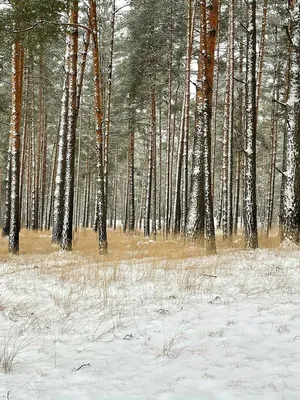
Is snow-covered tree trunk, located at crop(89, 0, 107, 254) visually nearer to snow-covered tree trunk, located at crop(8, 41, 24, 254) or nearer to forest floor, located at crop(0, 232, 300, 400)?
snow-covered tree trunk, located at crop(8, 41, 24, 254)

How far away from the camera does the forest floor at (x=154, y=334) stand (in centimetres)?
260

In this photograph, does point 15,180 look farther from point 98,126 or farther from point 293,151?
point 293,151

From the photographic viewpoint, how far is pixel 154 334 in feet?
12.4

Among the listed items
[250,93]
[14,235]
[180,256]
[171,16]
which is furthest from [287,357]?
[171,16]

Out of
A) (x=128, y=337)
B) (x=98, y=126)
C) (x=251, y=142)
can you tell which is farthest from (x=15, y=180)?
(x=128, y=337)

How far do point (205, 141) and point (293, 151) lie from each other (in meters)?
2.21

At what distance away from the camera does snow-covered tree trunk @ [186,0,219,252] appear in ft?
30.1

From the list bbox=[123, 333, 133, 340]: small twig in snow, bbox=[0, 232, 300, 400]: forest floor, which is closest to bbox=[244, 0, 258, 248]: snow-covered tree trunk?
bbox=[0, 232, 300, 400]: forest floor

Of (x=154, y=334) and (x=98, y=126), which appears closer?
(x=154, y=334)

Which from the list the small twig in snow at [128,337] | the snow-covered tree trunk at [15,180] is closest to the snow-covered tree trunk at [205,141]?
the snow-covered tree trunk at [15,180]

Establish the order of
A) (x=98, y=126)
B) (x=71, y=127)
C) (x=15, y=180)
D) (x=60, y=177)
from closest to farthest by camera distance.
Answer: (x=98, y=126), (x=15, y=180), (x=71, y=127), (x=60, y=177)

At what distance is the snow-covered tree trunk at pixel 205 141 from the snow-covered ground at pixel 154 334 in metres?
2.63

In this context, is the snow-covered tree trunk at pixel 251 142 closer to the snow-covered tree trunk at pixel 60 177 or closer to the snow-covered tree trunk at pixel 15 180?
the snow-covered tree trunk at pixel 60 177

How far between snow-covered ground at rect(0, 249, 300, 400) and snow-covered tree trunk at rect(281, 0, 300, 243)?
253 cm
